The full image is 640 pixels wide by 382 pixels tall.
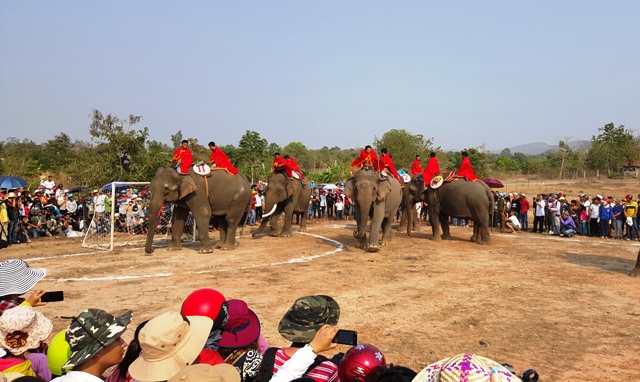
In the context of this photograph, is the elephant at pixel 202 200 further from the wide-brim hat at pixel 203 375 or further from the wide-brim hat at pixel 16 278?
the wide-brim hat at pixel 203 375

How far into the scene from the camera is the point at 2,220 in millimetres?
16078

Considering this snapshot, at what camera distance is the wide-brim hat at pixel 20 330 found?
Result: 3.47 metres

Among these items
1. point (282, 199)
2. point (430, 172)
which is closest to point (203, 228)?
point (282, 199)

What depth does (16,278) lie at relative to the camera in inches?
181

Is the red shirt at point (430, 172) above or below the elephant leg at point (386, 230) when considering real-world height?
above

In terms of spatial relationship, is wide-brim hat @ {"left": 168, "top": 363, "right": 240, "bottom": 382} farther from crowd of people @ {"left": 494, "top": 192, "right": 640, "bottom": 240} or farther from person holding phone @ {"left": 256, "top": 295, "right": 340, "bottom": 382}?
crowd of people @ {"left": 494, "top": 192, "right": 640, "bottom": 240}

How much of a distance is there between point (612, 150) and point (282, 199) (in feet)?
152

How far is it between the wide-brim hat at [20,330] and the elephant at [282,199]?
14079mm

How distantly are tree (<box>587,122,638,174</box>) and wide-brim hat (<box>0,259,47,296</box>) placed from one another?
57555mm

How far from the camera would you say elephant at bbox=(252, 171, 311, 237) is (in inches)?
702

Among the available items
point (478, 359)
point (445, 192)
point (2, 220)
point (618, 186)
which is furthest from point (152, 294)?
point (618, 186)

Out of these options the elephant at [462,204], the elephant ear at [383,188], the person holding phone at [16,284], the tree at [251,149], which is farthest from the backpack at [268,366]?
the tree at [251,149]

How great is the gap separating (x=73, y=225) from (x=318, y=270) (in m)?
12.7

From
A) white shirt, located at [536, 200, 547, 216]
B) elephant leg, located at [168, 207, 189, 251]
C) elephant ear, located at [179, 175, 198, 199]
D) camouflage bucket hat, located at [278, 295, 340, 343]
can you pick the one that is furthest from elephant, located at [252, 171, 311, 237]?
camouflage bucket hat, located at [278, 295, 340, 343]
